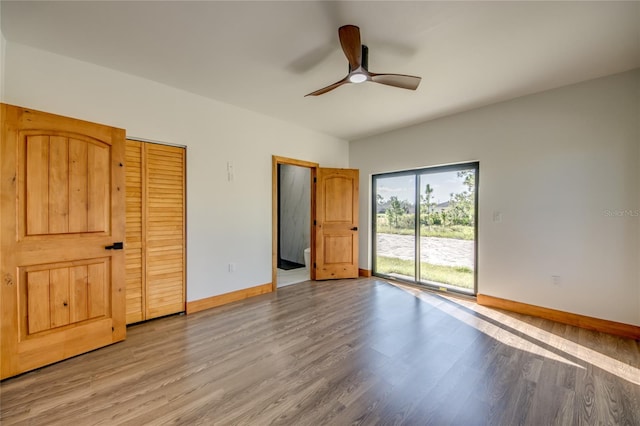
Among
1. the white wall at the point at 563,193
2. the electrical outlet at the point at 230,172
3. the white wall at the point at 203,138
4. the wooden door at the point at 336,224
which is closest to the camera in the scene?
the white wall at the point at 203,138

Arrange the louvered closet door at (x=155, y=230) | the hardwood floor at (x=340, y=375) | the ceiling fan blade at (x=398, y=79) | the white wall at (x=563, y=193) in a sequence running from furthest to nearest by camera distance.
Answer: the louvered closet door at (x=155, y=230) < the white wall at (x=563, y=193) < the ceiling fan blade at (x=398, y=79) < the hardwood floor at (x=340, y=375)

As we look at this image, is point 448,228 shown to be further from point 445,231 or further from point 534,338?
point 534,338

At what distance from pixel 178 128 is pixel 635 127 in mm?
4921

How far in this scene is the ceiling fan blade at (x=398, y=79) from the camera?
223cm

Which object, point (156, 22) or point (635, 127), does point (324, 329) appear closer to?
point (156, 22)

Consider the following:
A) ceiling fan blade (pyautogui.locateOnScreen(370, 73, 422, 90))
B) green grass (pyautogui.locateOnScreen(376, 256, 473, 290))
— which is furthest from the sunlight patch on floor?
ceiling fan blade (pyautogui.locateOnScreen(370, 73, 422, 90))

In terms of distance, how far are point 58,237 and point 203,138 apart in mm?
1790

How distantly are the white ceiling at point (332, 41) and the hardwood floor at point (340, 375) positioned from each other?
8.90 feet

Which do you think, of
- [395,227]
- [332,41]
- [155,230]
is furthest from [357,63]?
[395,227]

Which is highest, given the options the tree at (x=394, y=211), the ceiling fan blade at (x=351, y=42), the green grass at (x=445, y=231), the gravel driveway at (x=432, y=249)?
the ceiling fan blade at (x=351, y=42)

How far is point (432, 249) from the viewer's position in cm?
421

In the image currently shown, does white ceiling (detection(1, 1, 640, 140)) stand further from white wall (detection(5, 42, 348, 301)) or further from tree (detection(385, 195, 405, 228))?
tree (detection(385, 195, 405, 228))

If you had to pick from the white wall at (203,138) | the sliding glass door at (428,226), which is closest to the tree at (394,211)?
the sliding glass door at (428,226)

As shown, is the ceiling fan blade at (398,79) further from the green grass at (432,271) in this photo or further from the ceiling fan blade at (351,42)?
the green grass at (432,271)
